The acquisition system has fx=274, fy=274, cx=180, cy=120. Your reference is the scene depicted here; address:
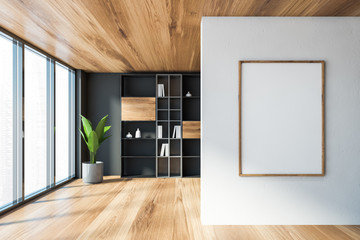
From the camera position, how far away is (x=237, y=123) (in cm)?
256

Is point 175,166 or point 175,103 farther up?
point 175,103

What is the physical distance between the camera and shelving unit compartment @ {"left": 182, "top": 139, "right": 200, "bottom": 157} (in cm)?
515

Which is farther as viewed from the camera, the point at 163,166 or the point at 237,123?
the point at 163,166

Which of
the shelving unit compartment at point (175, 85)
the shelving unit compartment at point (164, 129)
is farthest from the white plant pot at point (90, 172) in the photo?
the shelving unit compartment at point (175, 85)

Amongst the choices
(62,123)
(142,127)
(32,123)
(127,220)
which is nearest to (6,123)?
(32,123)

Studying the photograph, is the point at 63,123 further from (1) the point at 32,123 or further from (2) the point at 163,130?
(2) the point at 163,130

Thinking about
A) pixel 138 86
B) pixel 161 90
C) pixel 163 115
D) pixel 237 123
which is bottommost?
pixel 237 123

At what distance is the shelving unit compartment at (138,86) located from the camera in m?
5.19

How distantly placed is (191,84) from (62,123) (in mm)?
2376

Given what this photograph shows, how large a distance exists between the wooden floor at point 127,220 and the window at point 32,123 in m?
0.31

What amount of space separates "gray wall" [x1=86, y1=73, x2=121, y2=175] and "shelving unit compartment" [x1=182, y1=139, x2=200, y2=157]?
1.25 m

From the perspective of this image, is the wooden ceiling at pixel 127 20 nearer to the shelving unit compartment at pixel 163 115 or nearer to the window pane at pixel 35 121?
the window pane at pixel 35 121

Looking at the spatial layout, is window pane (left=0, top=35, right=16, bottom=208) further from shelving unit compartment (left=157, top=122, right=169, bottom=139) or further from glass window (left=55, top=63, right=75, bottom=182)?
shelving unit compartment (left=157, top=122, right=169, bottom=139)

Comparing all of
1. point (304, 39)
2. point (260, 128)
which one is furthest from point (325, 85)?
point (260, 128)
